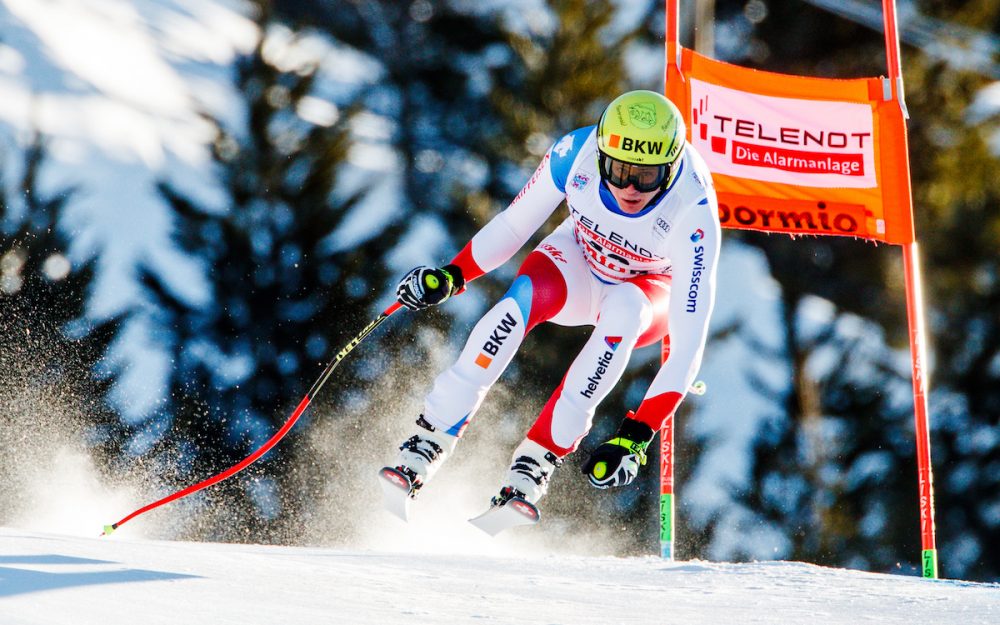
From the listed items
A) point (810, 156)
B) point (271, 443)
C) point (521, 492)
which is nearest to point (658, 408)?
point (521, 492)

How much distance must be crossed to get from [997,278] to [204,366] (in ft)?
44.0

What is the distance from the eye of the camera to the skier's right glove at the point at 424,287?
497 centimetres

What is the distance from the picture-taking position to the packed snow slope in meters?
3.10

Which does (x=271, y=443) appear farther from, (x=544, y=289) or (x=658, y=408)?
(x=658, y=408)

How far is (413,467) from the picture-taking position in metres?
4.67

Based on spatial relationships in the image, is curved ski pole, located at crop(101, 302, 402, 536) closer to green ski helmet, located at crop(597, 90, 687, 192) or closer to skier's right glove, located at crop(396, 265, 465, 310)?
skier's right glove, located at crop(396, 265, 465, 310)

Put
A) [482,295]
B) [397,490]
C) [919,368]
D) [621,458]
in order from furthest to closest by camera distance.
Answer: [482,295], [919,368], [397,490], [621,458]

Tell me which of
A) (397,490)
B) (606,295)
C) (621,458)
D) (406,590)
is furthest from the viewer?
(606,295)

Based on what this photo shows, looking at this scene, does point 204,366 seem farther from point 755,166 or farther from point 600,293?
point 600,293

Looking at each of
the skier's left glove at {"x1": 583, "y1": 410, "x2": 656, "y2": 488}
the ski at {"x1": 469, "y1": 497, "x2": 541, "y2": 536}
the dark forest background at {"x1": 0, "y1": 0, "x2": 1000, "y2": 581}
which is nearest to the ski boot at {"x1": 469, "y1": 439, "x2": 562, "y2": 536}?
the ski at {"x1": 469, "y1": 497, "x2": 541, "y2": 536}

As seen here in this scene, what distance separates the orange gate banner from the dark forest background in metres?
10.1

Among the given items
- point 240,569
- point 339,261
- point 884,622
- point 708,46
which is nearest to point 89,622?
point 240,569

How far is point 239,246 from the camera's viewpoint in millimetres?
19375

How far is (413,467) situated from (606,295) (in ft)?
3.85
